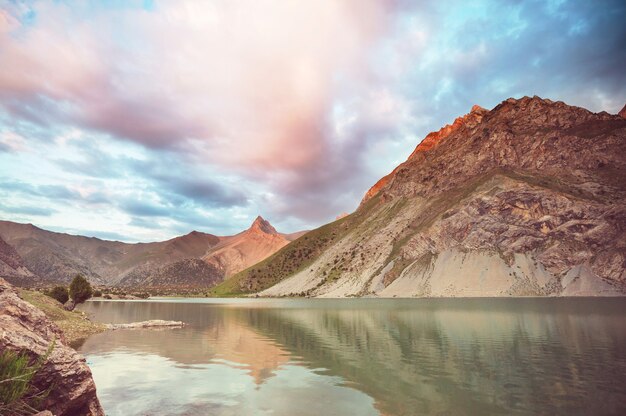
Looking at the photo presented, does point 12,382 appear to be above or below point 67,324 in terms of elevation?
above

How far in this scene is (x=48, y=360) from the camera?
12.9 meters

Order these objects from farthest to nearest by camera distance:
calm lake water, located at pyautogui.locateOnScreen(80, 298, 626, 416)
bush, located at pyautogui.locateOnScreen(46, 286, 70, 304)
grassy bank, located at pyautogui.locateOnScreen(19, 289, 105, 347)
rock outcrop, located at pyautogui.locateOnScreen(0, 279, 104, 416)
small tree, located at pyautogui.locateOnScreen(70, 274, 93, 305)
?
small tree, located at pyautogui.locateOnScreen(70, 274, 93, 305) → bush, located at pyautogui.locateOnScreen(46, 286, 70, 304) → grassy bank, located at pyautogui.locateOnScreen(19, 289, 105, 347) → calm lake water, located at pyautogui.locateOnScreen(80, 298, 626, 416) → rock outcrop, located at pyautogui.locateOnScreen(0, 279, 104, 416)

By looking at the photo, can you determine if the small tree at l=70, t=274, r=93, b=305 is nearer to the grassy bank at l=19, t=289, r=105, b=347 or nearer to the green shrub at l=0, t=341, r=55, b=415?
the grassy bank at l=19, t=289, r=105, b=347

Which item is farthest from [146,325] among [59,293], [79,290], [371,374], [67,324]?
[371,374]

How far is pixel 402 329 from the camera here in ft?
177

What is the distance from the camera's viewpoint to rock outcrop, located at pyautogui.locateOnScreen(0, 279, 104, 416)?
40.2 ft

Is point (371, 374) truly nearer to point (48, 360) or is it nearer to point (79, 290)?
point (48, 360)

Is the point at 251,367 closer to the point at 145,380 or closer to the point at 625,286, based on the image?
the point at 145,380

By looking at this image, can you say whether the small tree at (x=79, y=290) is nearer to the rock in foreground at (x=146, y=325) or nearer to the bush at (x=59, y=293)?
the bush at (x=59, y=293)

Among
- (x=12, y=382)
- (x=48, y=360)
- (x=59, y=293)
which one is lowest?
(x=12, y=382)

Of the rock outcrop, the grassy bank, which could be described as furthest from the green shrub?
the grassy bank

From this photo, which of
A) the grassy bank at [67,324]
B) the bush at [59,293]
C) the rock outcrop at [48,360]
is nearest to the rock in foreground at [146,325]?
the grassy bank at [67,324]

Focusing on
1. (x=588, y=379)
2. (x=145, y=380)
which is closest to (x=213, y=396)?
(x=145, y=380)

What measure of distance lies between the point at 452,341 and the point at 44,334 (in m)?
38.3
